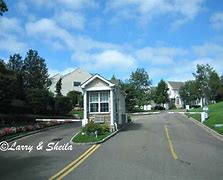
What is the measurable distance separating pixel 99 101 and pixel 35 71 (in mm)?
37901

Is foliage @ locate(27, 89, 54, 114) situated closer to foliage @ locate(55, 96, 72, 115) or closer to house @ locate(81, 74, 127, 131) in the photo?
foliage @ locate(55, 96, 72, 115)

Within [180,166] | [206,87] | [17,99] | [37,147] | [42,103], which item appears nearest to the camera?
[180,166]

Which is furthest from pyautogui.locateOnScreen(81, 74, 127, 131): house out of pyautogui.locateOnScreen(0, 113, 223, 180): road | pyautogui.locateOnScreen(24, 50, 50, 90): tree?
pyautogui.locateOnScreen(24, 50, 50, 90): tree

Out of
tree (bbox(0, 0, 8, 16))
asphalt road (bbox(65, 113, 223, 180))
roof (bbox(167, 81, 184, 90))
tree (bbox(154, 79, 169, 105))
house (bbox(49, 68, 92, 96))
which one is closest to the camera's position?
asphalt road (bbox(65, 113, 223, 180))

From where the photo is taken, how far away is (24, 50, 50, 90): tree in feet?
217

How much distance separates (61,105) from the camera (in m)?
49.8

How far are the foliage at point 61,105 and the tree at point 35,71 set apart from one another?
16003 mm

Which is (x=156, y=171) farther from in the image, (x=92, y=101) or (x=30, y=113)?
(x=30, y=113)

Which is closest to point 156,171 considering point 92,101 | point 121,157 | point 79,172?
point 79,172

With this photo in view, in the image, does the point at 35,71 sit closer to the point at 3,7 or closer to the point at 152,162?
the point at 3,7

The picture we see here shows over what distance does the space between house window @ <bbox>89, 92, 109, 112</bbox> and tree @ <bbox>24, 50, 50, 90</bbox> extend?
113 feet

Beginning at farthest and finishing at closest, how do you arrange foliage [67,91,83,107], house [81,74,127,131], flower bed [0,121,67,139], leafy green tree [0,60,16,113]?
foliage [67,91,83,107] < leafy green tree [0,60,16,113] < house [81,74,127,131] < flower bed [0,121,67,139]

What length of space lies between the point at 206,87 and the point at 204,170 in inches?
2844

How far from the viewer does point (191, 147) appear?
19.9 meters
